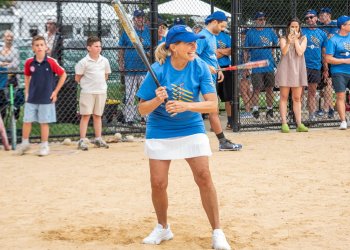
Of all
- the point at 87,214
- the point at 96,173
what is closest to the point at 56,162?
the point at 96,173

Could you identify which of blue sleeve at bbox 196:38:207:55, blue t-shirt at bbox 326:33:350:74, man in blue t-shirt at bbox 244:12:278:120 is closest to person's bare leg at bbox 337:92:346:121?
blue t-shirt at bbox 326:33:350:74

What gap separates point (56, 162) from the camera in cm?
948

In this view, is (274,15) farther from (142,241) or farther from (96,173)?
(142,241)

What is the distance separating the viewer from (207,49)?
9.70m

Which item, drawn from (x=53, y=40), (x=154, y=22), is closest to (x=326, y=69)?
(x=154, y=22)

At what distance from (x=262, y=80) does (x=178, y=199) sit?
6265mm

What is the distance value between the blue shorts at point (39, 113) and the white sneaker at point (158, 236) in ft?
15.9

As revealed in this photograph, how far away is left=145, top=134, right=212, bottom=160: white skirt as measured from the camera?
5.21 meters

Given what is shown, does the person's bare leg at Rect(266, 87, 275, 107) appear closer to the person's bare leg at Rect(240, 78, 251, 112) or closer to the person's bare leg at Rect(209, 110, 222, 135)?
the person's bare leg at Rect(240, 78, 251, 112)

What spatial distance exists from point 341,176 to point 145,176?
7.21 ft

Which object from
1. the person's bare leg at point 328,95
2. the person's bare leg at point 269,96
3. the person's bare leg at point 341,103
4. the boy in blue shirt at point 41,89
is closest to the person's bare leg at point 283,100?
the person's bare leg at point 269,96

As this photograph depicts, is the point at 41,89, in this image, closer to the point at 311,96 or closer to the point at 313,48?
the point at 313,48

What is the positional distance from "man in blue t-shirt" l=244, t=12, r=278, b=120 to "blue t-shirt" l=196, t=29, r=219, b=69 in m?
2.55

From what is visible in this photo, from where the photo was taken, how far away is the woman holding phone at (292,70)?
39.3 ft
